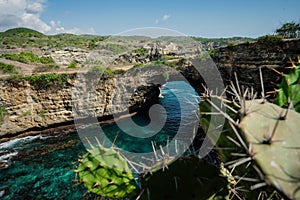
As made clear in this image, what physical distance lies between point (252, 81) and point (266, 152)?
41.0 feet

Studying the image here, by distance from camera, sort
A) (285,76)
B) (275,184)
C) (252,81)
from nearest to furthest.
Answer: (275,184), (285,76), (252,81)

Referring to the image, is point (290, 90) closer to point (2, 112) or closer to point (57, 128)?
point (2, 112)

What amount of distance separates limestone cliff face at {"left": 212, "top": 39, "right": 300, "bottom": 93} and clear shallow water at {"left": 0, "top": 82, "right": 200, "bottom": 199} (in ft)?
12.2

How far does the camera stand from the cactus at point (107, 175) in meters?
1.53

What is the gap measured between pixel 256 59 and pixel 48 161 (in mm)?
11620

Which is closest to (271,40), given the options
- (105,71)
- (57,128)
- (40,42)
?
(105,71)

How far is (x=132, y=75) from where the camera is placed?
634 inches

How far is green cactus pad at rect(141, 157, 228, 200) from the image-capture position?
1.33 m

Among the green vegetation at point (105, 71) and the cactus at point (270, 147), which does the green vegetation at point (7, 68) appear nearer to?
the green vegetation at point (105, 71)

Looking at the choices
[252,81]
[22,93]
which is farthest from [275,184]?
[22,93]

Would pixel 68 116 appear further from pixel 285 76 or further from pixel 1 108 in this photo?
pixel 285 76

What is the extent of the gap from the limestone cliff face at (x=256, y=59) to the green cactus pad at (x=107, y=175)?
8.91 meters

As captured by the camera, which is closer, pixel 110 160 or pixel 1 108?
pixel 110 160

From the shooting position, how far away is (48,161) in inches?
410
